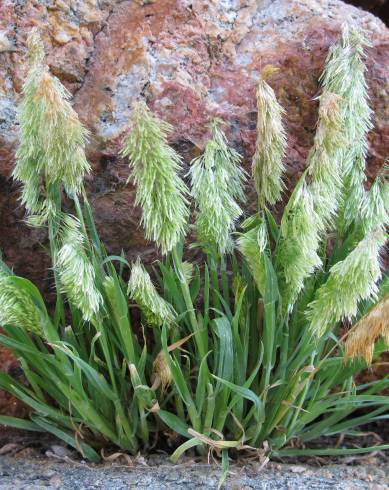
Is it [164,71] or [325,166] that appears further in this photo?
[164,71]

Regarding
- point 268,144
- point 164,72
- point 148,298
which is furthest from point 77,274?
point 164,72

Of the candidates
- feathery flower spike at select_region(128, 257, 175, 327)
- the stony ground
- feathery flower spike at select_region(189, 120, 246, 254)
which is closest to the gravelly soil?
the stony ground

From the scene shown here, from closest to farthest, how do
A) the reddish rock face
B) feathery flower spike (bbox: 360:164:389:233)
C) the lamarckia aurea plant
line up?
1. the lamarckia aurea plant
2. feathery flower spike (bbox: 360:164:389:233)
3. the reddish rock face

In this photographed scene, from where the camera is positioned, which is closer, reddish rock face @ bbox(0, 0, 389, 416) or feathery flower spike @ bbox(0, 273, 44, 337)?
feathery flower spike @ bbox(0, 273, 44, 337)

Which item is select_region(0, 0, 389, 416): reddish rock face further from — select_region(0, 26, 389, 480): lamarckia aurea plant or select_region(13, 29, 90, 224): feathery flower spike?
select_region(13, 29, 90, 224): feathery flower spike

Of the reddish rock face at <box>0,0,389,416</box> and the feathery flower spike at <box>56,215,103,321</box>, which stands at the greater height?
the reddish rock face at <box>0,0,389,416</box>

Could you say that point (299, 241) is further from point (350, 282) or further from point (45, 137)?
point (45, 137)
